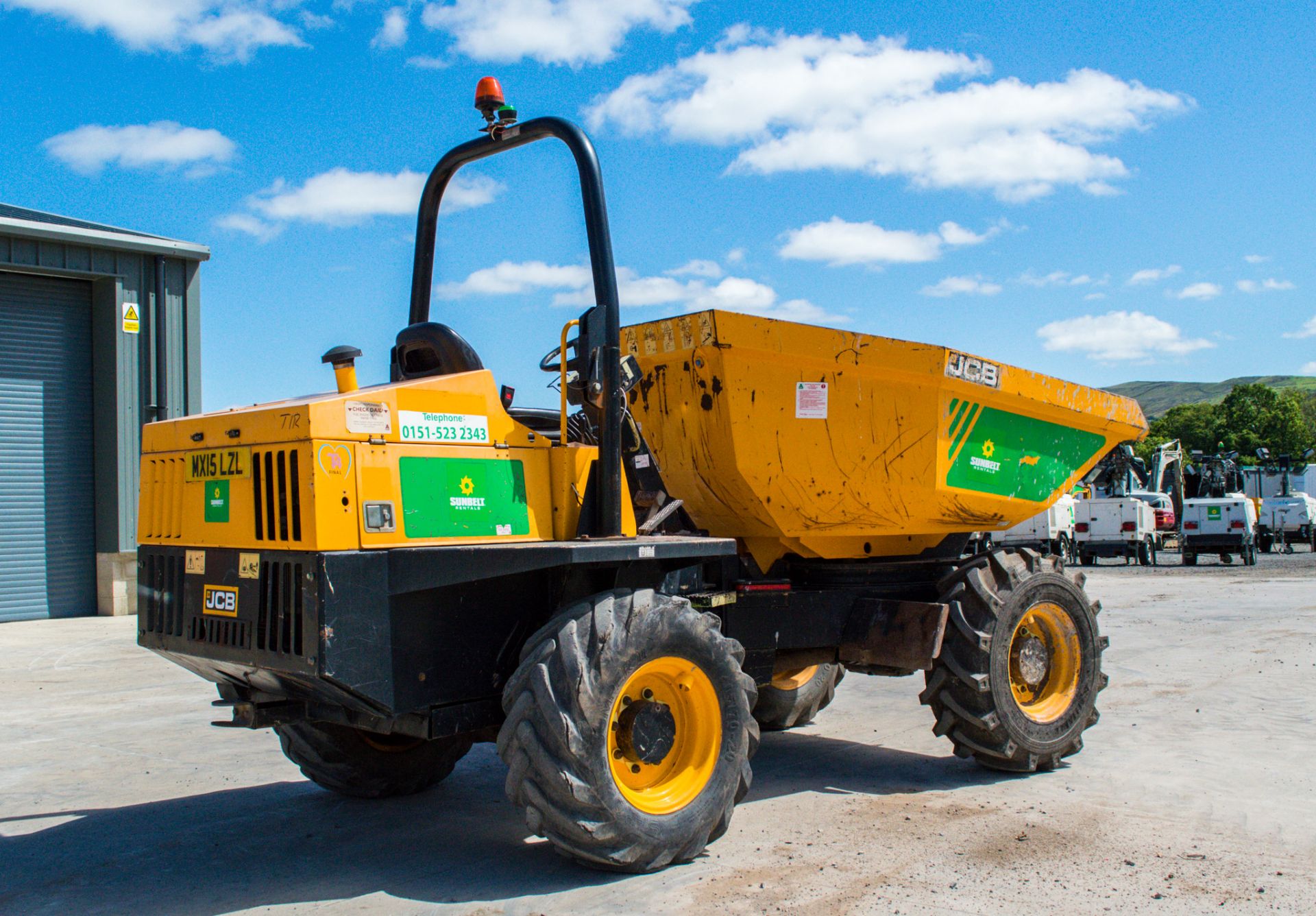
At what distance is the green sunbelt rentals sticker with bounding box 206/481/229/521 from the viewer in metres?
4.61

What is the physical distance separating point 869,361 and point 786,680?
2.69 m

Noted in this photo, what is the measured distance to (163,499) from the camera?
502cm

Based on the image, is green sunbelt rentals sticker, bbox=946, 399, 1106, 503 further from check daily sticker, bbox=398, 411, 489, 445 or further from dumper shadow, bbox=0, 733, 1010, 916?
check daily sticker, bbox=398, 411, 489, 445

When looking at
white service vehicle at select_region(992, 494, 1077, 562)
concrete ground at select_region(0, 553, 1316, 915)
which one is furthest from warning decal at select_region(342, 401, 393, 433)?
white service vehicle at select_region(992, 494, 1077, 562)

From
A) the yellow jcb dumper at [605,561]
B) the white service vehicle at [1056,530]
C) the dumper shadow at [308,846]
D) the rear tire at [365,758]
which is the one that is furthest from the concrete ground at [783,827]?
the white service vehicle at [1056,530]

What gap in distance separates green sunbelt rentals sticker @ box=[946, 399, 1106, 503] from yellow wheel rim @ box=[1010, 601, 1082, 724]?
76cm

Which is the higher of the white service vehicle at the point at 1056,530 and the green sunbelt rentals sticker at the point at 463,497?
the green sunbelt rentals sticker at the point at 463,497

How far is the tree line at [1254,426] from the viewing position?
73.6 m

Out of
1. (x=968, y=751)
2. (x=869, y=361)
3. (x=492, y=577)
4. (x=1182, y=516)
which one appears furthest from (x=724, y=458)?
(x=1182, y=516)

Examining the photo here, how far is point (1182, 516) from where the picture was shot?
28.5 m

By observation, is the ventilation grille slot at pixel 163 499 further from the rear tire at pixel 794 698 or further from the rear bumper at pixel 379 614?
the rear tire at pixel 794 698

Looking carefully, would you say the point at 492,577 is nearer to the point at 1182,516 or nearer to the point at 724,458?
the point at 724,458

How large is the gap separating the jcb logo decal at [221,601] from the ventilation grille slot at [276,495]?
0.31 meters

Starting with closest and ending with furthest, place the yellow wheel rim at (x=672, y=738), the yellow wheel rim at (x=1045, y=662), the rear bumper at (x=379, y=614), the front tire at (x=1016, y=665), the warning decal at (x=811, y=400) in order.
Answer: the rear bumper at (x=379, y=614) → the yellow wheel rim at (x=672, y=738) → the warning decal at (x=811, y=400) → the front tire at (x=1016, y=665) → the yellow wheel rim at (x=1045, y=662)
